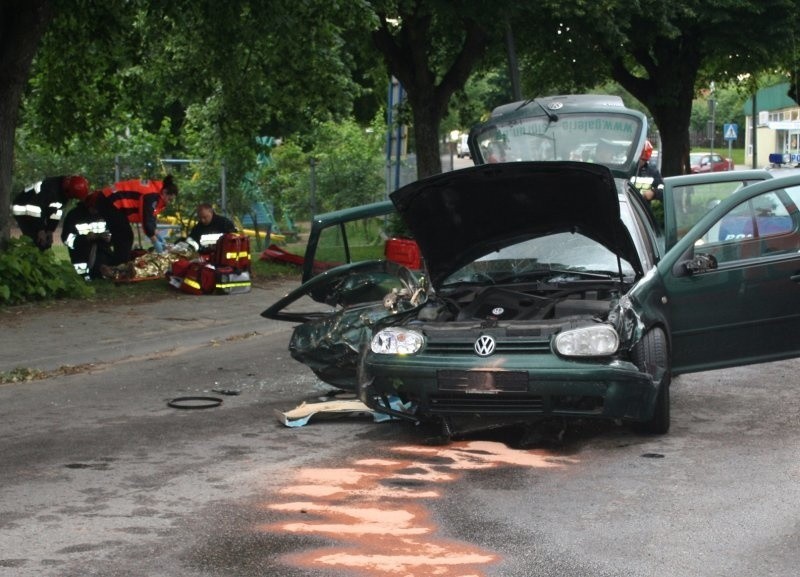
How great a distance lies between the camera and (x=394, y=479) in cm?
710

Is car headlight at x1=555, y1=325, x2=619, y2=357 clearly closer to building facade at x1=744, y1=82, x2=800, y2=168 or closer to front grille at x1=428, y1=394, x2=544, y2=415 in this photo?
front grille at x1=428, y1=394, x2=544, y2=415

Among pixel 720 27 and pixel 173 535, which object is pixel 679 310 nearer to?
pixel 173 535

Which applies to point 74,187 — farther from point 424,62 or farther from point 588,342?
point 588,342

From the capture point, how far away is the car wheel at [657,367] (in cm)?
768

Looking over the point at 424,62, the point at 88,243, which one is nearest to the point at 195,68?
the point at 88,243

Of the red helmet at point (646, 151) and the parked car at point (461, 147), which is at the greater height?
the parked car at point (461, 147)

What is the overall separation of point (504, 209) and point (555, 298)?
2.43ft

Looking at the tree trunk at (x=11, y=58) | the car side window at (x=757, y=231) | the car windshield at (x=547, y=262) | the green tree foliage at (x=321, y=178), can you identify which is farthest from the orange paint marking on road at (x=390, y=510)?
the green tree foliage at (x=321, y=178)

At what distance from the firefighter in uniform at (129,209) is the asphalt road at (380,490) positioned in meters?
7.79

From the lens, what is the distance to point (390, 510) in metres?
6.42

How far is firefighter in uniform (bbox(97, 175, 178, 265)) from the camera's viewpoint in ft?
60.1

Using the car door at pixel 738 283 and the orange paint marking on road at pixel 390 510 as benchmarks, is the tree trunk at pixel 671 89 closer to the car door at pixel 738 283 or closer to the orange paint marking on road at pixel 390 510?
the car door at pixel 738 283

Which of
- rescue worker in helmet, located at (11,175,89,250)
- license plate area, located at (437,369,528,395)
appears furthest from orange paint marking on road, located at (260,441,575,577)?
rescue worker in helmet, located at (11,175,89,250)

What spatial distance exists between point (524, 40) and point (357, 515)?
69.3 ft
